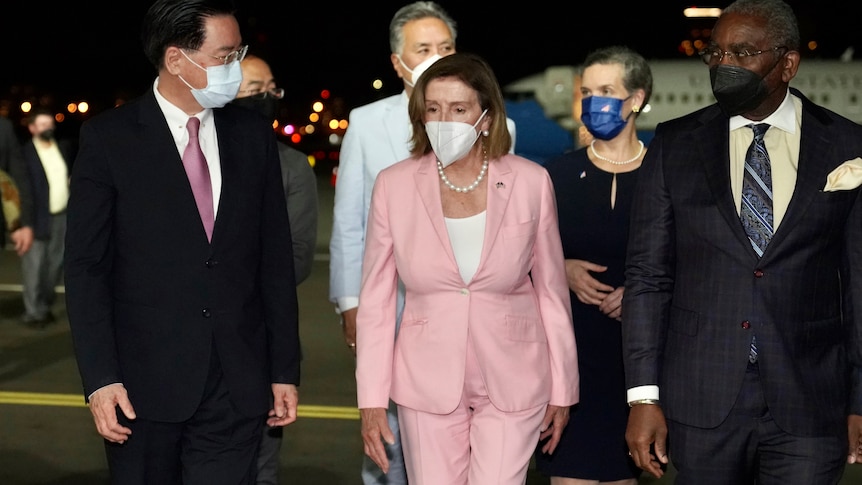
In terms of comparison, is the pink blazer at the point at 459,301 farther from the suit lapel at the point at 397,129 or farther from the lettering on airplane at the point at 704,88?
the lettering on airplane at the point at 704,88

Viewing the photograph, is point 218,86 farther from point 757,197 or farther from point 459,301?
point 757,197

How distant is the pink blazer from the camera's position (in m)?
3.98

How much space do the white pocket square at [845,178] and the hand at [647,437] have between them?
2.70 ft

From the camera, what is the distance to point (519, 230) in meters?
4.04

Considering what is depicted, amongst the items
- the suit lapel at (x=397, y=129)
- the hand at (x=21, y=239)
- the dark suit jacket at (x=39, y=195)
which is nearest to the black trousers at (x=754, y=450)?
the suit lapel at (x=397, y=129)

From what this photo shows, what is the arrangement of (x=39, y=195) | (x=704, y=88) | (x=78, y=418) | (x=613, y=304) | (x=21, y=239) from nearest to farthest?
(x=613, y=304) → (x=78, y=418) → (x=21, y=239) → (x=39, y=195) → (x=704, y=88)

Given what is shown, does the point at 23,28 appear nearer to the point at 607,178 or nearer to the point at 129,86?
the point at 129,86

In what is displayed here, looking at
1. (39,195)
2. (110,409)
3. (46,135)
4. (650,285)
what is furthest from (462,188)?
(46,135)

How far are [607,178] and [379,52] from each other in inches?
3635

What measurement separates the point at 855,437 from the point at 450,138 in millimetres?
1499

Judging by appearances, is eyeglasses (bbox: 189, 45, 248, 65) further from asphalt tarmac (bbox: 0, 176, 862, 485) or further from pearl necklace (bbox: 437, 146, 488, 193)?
asphalt tarmac (bbox: 0, 176, 862, 485)

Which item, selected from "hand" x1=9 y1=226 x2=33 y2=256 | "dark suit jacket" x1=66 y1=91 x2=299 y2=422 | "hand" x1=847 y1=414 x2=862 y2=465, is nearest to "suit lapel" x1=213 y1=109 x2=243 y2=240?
"dark suit jacket" x1=66 y1=91 x2=299 y2=422

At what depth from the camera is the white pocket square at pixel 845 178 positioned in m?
3.64

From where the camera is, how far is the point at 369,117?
5297 millimetres
